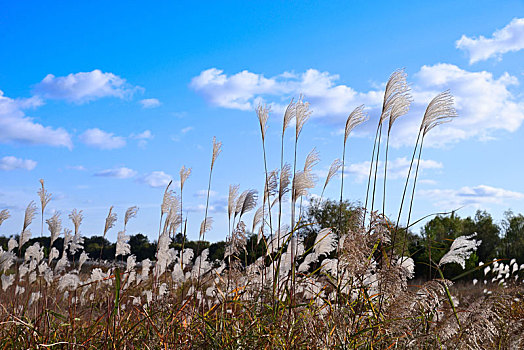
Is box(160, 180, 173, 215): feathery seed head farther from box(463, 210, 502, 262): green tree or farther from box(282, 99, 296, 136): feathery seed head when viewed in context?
box(463, 210, 502, 262): green tree

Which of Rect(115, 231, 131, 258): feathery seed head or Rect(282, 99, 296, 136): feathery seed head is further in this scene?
Rect(115, 231, 131, 258): feathery seed head

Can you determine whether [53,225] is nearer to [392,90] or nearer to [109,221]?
[109,221]

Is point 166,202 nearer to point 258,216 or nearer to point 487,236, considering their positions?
point 258,216

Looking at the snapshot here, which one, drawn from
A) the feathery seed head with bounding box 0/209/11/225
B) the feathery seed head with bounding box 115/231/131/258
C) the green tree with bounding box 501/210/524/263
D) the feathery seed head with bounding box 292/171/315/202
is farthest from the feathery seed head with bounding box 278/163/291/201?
the green tree with bounding box 501/210/524/263

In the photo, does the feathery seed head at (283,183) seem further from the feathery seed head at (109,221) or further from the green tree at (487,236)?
the green tree at (487,236)

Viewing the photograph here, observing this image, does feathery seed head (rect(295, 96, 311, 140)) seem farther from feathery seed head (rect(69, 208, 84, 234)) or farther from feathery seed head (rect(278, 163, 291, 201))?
feathery seed head (rect(69, 208, 84, 234))

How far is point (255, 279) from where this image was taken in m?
3.59

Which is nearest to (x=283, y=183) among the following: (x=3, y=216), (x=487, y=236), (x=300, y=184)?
(x=300, y=184)

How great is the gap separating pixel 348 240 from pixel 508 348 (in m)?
1.83

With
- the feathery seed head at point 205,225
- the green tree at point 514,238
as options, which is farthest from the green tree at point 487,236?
the feathery seed head at point 205,225

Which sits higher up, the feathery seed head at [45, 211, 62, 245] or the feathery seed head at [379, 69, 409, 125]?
the feathery seed head at [379, 69, 409, 125]

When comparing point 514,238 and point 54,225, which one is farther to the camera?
point 514,238

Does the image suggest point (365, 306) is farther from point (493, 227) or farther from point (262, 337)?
point (493, 227)

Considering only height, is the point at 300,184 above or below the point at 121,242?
above
